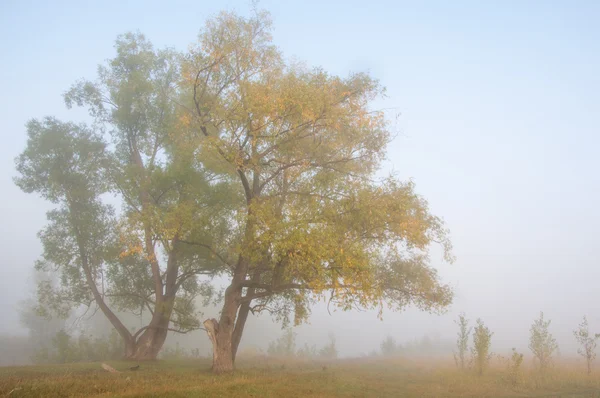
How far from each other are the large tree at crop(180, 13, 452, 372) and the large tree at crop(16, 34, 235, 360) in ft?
17.8

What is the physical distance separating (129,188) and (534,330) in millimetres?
31552

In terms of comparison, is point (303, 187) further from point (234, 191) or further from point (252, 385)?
point (252, 385)

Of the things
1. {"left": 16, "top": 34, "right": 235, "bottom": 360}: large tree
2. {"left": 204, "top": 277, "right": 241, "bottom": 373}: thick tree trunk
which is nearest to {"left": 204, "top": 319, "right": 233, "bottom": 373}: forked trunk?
{"left": 204, "top": 277, "right": 241, "bottom": 373}: thick tree trunk

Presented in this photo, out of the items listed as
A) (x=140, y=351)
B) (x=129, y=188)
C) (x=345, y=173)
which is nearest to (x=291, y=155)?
(x=345, y=173)

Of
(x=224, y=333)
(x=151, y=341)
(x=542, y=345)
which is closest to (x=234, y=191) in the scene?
(x=224, y=333)

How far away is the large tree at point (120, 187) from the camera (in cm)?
2417

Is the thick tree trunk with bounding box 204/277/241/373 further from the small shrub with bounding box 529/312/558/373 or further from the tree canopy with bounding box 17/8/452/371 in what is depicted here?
the small shrub with bounding box 529/312/558/373

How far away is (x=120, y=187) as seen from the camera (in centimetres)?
2556

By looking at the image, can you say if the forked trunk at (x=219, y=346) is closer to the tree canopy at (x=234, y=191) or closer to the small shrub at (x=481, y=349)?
the tree canopy at (x=234, y=191)

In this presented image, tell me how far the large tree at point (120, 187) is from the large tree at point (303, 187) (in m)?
5.43

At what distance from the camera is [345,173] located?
19.3 m

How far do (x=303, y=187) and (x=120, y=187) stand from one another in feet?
46.8

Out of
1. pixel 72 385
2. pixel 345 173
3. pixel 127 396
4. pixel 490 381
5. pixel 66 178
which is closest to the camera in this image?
pixel 127 396

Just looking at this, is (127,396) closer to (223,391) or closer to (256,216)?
(223,391)
